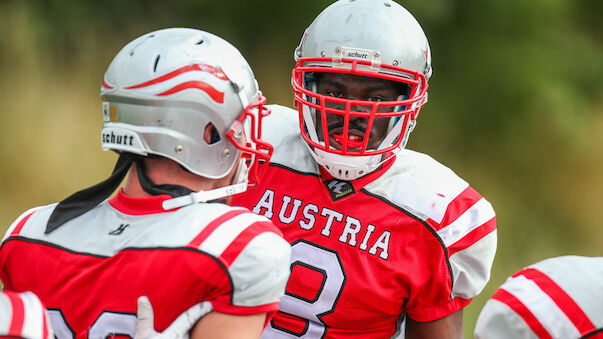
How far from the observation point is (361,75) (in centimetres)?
222

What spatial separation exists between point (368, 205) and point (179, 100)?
775mm

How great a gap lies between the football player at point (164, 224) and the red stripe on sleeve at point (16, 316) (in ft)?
0.88

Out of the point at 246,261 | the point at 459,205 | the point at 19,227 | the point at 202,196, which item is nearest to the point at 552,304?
the point at 246,261

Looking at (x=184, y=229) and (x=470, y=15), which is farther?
(x=470, y=15)

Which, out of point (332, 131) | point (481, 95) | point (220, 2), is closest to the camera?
point (332, 131)

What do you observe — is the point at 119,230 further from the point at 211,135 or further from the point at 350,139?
the point at 350,139

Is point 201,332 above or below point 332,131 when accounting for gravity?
below

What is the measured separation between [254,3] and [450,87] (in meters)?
1.75

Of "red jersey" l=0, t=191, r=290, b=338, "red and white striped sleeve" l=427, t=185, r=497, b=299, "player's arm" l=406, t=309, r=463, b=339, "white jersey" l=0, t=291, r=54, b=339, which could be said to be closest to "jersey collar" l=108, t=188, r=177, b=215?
"red jersey" l=0, t=191, r=290, b=338

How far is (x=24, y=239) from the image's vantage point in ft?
5.57

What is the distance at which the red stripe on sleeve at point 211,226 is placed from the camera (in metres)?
1.55

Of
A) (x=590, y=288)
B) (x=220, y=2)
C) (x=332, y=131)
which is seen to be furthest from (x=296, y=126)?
(x=220, y=2)

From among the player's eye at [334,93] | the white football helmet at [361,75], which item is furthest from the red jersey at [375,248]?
the player's eye at [334,93]

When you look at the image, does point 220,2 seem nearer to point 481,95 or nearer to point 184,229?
point 481,95
